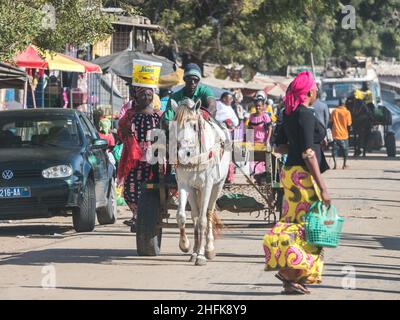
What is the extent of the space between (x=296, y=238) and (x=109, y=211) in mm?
7631

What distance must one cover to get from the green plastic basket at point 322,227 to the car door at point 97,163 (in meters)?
6.95

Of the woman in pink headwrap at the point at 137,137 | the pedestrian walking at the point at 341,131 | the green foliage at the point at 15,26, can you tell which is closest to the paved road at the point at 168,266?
the woman in pink headwrap at the point at 137,137

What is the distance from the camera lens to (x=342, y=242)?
1423 cm

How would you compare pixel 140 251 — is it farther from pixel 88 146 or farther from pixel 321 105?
pixel 321 105

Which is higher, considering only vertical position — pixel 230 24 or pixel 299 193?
pixel 230 24

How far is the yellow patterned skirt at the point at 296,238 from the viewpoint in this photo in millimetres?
9695

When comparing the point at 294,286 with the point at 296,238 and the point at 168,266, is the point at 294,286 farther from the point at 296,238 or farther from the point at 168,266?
the point at 168,266

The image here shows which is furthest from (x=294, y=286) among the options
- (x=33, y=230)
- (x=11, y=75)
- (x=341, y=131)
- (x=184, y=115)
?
(x=341, y=131)

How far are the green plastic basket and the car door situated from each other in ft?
22.8

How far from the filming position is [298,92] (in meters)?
9.98

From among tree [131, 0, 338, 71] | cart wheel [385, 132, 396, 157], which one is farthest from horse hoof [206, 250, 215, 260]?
cart wheel [385, 132, 396, 157]

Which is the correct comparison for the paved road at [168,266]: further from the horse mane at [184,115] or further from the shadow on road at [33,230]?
the horse mane at [184,115]

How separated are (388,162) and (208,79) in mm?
10217

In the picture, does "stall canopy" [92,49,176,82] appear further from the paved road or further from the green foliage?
the green foliage
